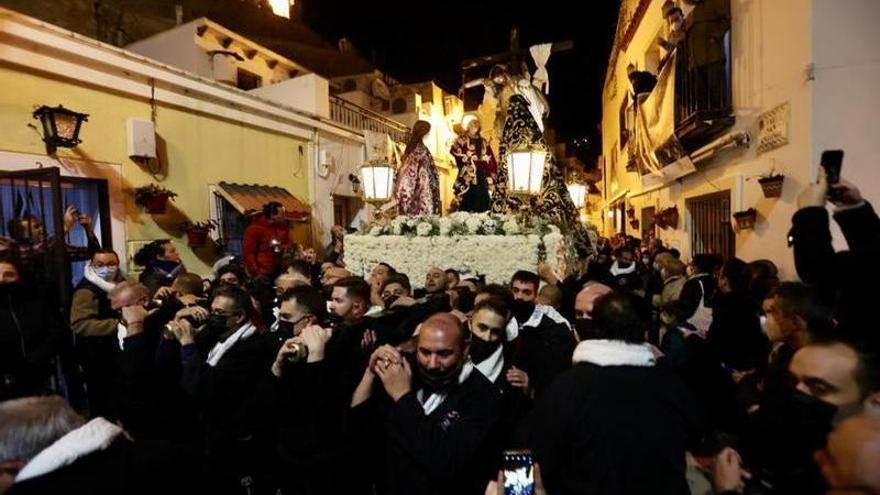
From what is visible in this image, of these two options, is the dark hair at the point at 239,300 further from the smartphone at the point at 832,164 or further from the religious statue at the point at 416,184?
the religious statue at the point at 416,184

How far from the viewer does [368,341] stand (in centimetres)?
329

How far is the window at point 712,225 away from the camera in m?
8.52

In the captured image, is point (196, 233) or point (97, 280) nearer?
point (97, 280)

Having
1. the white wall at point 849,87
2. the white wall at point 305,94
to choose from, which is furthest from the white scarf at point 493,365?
the white wall at point 305,94

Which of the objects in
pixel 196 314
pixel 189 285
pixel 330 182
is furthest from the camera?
pixel 330 182

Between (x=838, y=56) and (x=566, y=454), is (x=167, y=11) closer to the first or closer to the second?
(x=838, y=56)

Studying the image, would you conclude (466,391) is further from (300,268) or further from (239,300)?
(300,268)

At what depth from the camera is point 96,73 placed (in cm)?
761

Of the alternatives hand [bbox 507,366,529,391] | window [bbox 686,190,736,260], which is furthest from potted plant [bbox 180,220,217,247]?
window [bbox 686,190,736,260]

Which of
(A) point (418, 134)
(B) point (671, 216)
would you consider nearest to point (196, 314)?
(A) point (418, 134)

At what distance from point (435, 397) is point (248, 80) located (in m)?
14.2

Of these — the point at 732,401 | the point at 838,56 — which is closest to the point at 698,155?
the point at 838,56

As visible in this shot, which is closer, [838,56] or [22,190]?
[838,56]

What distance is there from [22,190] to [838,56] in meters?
9.68
